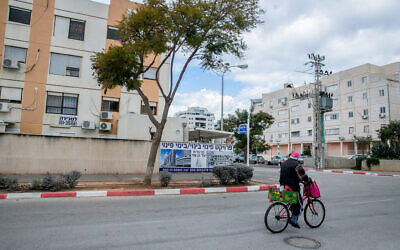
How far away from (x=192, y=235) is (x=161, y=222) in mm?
1190

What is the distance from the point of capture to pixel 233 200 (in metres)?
9.51

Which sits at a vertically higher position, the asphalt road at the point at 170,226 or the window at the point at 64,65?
the window at the point at 64,65

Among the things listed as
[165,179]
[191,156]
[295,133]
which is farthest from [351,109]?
[165,179]

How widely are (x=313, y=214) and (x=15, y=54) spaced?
72.2 feet

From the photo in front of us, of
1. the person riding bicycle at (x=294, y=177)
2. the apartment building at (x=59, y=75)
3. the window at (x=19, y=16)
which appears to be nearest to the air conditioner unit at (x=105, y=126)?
the apartment building at (x=59, y=75)

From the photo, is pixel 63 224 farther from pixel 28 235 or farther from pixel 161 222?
pixel 161 222

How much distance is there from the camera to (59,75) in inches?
803

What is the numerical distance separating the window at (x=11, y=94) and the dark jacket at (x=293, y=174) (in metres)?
20.2

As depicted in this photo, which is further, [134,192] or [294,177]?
[134,192]

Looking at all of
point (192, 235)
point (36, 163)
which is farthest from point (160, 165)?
point (192, 235)

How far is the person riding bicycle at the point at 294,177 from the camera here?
569cm

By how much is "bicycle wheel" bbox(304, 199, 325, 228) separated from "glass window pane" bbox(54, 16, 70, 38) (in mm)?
21200

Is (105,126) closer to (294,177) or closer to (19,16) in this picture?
(19,16)

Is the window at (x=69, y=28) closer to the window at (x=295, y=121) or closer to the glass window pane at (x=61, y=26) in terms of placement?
the glass window pane at (x=61, y=26)
